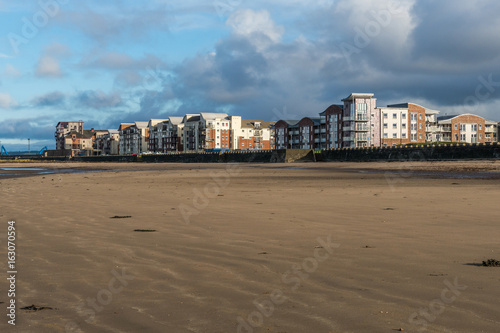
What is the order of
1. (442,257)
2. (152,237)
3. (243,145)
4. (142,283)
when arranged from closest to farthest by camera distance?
(142,283), (442,257), (152,237), (243,145)

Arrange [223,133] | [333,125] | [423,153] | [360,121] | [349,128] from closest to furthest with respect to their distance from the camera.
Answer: [423,153] < [360,121] < [349,128] < [333,125] < [223,133]

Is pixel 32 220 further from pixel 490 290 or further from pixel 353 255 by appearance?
pixel 490 290

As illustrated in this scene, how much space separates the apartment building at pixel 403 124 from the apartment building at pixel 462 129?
14.7 m

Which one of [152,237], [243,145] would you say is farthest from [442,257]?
[243,145]

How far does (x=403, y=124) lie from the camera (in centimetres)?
13812

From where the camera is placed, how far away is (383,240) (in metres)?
8.02

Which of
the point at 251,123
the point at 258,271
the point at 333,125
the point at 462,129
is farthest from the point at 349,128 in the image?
the point at 258,271

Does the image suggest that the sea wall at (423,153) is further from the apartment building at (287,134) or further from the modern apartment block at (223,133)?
the modern apartment block at (223,133)

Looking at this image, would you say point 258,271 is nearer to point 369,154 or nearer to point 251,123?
point 369,154

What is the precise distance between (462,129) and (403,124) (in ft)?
105

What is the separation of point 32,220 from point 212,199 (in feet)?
20.1

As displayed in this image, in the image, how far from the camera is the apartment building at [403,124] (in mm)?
136000

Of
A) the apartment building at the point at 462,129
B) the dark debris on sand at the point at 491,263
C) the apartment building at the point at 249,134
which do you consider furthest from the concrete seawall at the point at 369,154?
the apartment building at the point at 462,129

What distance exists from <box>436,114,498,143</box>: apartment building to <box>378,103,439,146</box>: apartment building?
→ 14747 millimetres
